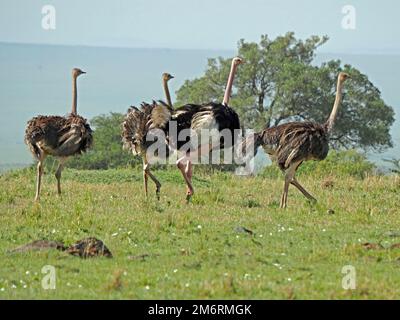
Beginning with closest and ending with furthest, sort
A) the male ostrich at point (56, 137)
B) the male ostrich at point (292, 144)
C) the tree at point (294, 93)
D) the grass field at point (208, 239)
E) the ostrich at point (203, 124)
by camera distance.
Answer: the grass field at point (208, 239)
the male ostrich at point (292, 144)
the ostrich at point (203, 124)
the male ostrich at point (56, 137)
the tree at point (294, 93)

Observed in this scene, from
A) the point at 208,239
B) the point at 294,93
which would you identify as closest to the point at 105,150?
the point at 294,93

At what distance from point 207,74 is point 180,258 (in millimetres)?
32587

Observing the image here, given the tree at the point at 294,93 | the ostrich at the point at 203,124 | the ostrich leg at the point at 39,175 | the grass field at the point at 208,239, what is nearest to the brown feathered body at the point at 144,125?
the ostrich at the point at 203,124

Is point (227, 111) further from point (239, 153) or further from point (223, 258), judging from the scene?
point (223, 258)

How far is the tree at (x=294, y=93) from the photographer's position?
40.0m

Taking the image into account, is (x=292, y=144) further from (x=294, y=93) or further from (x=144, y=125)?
(x=294, y=93)

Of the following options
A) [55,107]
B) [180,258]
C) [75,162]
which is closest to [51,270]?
[180,258]

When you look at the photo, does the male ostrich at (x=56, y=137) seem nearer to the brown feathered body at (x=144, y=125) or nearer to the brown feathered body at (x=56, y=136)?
the brown feathered body at (x=56, y=136)

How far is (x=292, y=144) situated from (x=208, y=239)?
2.94 meters

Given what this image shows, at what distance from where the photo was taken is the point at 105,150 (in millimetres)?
34781

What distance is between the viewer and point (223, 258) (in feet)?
30.4

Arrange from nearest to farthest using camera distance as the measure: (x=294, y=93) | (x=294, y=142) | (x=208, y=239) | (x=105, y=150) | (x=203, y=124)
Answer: (x=208, y=239), (x=294, y=142), (x=203, y=124), (x=105, y=150), (x=294, y=93)

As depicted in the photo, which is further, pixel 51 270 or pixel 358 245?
pixel 358 245

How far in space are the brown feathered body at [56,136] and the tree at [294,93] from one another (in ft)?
83.7
